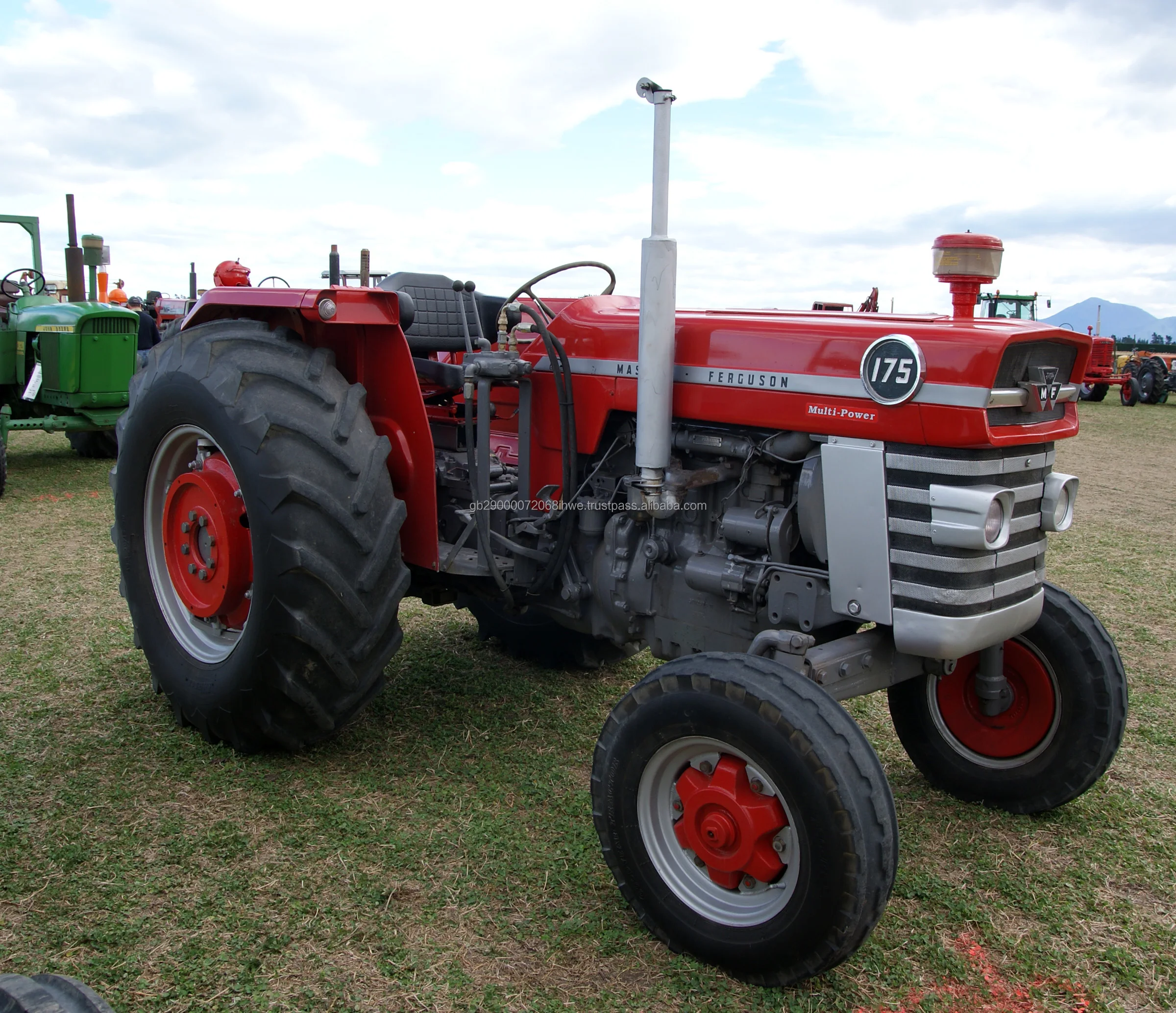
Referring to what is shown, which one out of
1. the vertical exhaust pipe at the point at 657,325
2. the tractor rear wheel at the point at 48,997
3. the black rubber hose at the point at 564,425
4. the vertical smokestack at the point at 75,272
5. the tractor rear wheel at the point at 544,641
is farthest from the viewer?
the vertical smokestack at the point at 75,272

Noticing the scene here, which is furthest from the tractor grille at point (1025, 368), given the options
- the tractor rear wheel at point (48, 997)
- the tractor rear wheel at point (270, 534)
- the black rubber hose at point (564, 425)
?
the tractor rear wheel at point (48, 997)

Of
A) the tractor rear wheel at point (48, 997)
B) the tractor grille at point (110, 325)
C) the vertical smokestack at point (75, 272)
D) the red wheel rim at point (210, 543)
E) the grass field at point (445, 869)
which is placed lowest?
the grass field at point (445, 869)

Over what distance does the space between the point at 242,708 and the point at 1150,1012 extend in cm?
252

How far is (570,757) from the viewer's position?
3307 mm

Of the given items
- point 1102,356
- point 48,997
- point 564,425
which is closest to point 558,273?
point 564,425

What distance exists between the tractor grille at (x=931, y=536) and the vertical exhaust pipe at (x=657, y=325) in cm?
62

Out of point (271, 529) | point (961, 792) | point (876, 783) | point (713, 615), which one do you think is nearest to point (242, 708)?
point (271, 529)

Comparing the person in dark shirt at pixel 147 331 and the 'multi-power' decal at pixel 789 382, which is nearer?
the 'multi-power' decal at pixel 789 382

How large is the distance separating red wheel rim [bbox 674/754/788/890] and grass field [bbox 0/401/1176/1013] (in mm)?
245

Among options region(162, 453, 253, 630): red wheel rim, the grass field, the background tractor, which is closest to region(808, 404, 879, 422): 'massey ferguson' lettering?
the grass field

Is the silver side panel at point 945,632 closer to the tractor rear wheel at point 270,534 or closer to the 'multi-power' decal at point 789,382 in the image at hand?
the 'multi-power' decal at point 789,382

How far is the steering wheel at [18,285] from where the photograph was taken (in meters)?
8.88

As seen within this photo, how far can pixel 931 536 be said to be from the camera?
2.33 metres

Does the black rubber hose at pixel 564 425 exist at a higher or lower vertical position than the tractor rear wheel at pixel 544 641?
higher
